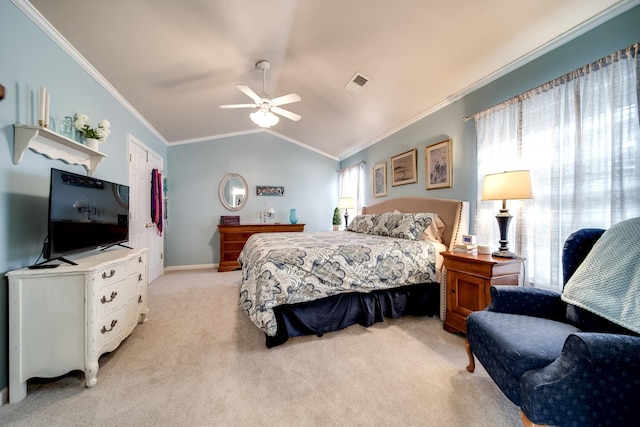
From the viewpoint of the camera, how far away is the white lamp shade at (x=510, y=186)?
1.93 metres

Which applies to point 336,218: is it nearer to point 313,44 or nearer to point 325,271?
point 325,271

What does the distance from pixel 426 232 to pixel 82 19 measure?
376 cm

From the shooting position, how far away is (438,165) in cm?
318

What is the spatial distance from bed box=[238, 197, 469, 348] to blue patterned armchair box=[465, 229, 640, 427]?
3.22ft

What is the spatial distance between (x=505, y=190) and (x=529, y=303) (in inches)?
36.3

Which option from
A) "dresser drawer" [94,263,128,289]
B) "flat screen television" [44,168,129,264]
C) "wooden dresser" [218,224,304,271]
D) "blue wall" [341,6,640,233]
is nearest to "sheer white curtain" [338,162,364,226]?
"blue wall" [341,6,640,233]

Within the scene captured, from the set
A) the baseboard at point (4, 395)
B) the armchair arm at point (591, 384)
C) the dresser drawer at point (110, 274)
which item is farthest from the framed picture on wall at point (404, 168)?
the baseboard at point (4, 395)

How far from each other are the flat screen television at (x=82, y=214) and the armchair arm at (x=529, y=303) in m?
2.90

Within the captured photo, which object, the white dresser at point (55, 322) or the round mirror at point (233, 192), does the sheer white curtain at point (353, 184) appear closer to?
the round mirror at point (233, 192)

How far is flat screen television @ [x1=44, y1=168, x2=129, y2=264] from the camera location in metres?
1.59

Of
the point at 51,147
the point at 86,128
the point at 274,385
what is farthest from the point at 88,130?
the point at 274,385

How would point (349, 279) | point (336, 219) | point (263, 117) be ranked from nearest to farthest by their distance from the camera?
point (349, 279), point (263, 117), point (336, 219)

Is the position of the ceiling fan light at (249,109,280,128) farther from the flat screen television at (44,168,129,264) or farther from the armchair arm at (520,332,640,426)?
the armchair arm at (520,332,640,426)

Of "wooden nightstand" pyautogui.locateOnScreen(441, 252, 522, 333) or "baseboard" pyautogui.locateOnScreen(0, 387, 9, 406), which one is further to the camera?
"wooden nightstand" pyautogui.locateOnScreen(441, 252, 522, 333)
